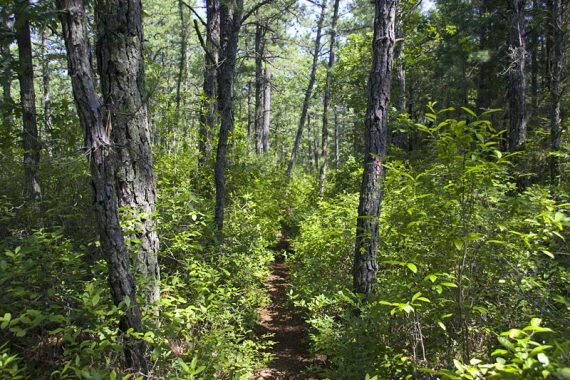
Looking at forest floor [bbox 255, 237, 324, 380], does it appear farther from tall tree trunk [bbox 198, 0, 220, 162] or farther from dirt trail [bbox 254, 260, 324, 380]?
tall tree trunk [bbox 198, 0, 220, 162]

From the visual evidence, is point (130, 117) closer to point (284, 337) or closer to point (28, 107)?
point (28, 107)

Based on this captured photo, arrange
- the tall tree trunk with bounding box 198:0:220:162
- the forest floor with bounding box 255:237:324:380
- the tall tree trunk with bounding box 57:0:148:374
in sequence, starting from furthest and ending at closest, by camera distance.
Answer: the tall tree trunk with bounding box 198:0:220:162 → the forest floor with bounding box 255:237:324:380 → the tall tree trunk with bounding box 57:0:148:374

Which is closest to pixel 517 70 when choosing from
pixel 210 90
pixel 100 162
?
pixel 210 90

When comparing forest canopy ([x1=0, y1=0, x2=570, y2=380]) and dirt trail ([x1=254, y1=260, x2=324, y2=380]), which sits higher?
forest canopy ([x1=0, y1=0, x2=570, y2=380])

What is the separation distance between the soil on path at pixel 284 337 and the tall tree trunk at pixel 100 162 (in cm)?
223

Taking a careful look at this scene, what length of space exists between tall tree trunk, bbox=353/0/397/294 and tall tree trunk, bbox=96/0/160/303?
255 centimetres

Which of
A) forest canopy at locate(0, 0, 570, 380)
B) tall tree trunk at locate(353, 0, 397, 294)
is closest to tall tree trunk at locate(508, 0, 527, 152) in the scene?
forest canopy at locate(0, 0, 570, 380)

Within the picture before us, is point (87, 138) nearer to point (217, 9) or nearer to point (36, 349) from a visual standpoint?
point (36, 349)

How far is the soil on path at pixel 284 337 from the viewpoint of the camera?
4.64 metres

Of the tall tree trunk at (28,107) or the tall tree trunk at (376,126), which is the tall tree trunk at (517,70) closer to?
the tall tree trunk at (376,126)

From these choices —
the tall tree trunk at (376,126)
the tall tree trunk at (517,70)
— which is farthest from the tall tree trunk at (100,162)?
the tall tree trunk at (517,70)

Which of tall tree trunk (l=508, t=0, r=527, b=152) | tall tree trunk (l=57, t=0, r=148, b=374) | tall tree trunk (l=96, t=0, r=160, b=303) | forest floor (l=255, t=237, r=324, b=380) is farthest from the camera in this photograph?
tall tree trunk (l=508, t=0, r=527, b=152)

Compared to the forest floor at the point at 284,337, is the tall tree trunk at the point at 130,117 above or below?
above

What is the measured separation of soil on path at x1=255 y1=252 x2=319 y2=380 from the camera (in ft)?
15.2
